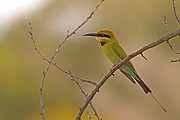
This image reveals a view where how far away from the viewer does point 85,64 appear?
44.7ft

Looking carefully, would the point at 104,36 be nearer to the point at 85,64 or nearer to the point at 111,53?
the point at 111,53

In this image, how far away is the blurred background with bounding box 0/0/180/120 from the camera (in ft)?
37.0

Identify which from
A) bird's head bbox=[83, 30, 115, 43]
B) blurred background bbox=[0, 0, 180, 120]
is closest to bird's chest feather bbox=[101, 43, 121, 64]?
bird's head bbox=[83, 30, 115, 43]

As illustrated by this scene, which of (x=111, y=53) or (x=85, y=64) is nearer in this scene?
(x=111, y=53)

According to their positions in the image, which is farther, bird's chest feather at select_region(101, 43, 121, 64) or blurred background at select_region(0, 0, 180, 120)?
blurred background at select_region(0, 0, 180, 120)

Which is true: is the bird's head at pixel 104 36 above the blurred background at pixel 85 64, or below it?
below

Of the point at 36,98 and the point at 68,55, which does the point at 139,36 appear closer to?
the point at 68,55

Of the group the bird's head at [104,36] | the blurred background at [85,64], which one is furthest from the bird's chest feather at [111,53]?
the blurred background at [85,64]

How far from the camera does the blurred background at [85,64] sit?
11.3 meters

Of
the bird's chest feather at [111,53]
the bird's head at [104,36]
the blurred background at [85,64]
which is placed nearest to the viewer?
the bird's head at [104,36]

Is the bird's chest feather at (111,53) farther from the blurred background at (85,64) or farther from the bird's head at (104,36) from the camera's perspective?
the blurred background at (85,64)

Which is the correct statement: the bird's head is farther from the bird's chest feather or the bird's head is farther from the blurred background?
the blurred background

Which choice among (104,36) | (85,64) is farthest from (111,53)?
(85,64)

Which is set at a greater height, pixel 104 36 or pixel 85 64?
pixel 85 64
